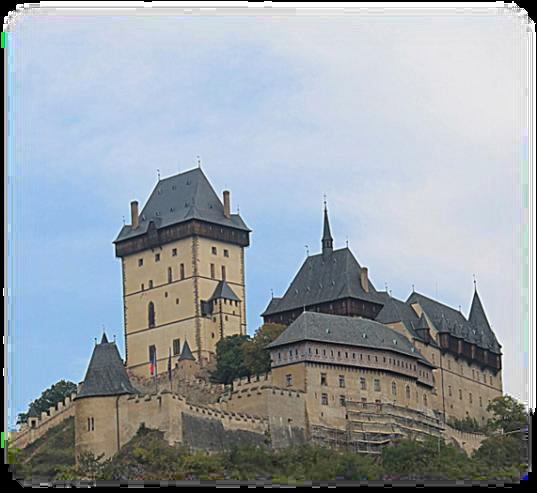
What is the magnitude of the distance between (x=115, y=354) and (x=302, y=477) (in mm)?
13077

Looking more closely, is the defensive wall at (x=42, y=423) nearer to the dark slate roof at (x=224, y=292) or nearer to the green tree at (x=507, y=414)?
the dark slate roof at (x=224, y=292)

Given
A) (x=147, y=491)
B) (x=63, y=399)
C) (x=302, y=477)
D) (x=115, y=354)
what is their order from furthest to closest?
(x=63, y=399) → (x=115, y=354) → (x=302, y=477) → (x=147, y=491)

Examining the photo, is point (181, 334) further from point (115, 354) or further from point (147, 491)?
point (147, 491)

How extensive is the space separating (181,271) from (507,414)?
20876 mm

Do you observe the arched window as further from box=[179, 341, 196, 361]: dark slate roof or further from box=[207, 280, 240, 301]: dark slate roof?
box=[179, 341, 196, 361]: dark slate roof

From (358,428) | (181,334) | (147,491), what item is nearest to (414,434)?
(358,428)

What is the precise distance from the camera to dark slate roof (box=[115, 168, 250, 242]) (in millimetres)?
119875

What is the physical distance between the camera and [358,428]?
330 feet

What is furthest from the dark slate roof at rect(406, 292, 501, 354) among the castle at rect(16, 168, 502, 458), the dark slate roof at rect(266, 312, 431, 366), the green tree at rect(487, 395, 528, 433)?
the dark slate roof at rect(266, 312, 431, 366)

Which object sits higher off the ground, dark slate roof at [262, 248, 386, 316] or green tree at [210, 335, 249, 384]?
dark slate roof at [262, 248, 386, 316]

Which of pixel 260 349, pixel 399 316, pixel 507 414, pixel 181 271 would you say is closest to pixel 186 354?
pixel 181 271

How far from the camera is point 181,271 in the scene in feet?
389

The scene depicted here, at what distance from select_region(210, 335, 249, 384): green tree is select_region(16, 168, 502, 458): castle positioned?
110 cm

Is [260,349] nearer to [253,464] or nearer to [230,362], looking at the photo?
[230,362]
